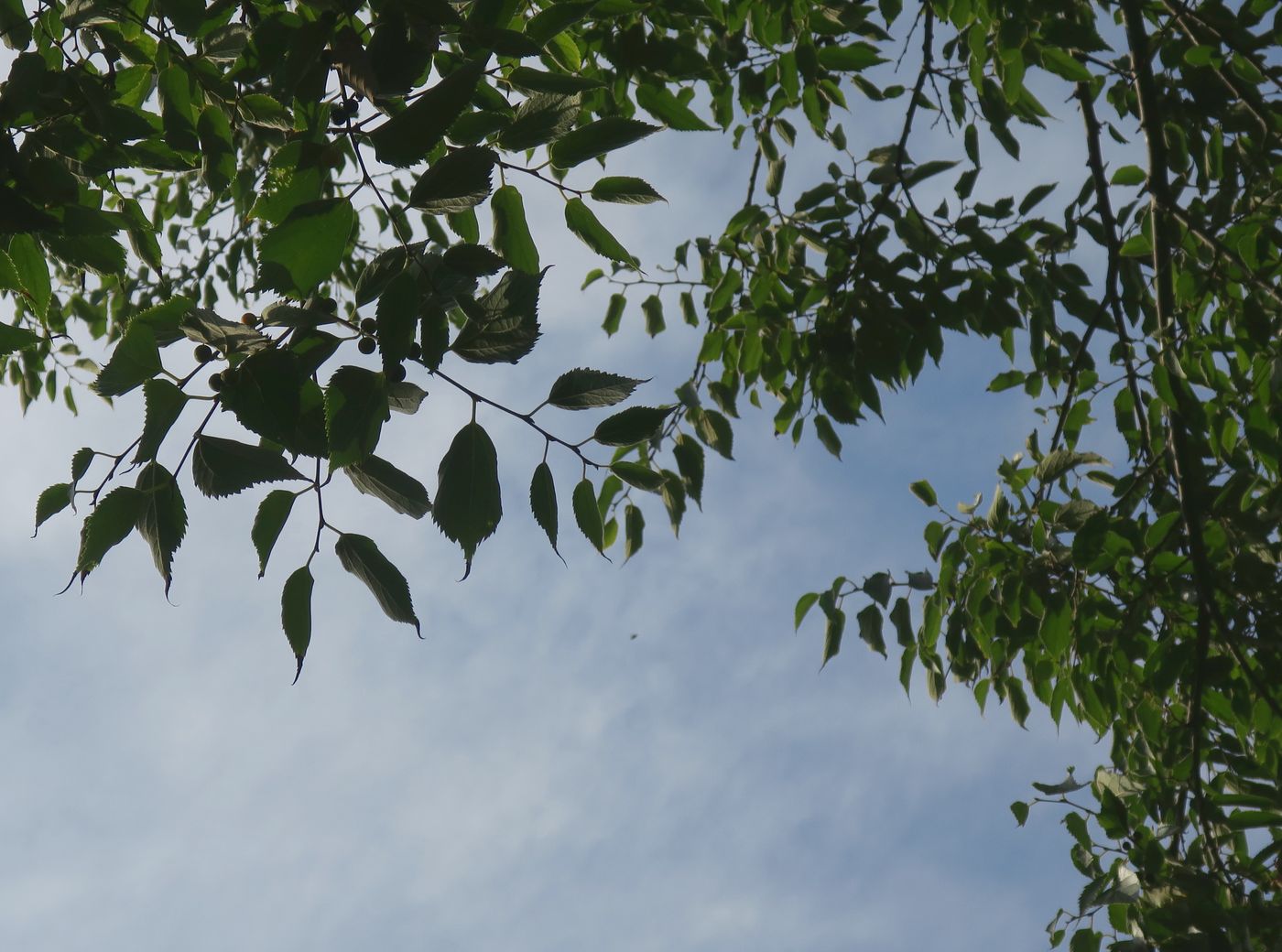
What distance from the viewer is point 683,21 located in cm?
248

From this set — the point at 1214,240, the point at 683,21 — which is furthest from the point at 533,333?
the point at 1214,240

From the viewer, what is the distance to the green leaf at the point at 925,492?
272 cm

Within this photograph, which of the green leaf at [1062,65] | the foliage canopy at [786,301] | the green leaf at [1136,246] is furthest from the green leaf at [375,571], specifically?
the green leaf at [1136,246]

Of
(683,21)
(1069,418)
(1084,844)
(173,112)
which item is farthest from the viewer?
(1069,418)

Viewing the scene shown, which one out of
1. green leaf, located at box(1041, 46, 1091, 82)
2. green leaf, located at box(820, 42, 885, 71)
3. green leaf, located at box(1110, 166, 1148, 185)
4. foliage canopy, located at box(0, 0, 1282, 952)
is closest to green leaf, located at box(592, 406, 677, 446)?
foliage canopy, located at box(0, 0, 1282, 952)

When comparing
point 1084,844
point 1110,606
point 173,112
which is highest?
point 173,112

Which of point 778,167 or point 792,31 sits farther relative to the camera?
point 778,167

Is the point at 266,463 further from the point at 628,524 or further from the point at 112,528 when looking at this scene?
the point at 628,524

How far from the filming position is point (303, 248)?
3.08 feet

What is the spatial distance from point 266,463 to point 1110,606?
2.07 m

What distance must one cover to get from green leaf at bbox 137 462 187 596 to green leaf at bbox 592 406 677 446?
1.70 feet

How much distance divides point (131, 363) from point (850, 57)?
195cm

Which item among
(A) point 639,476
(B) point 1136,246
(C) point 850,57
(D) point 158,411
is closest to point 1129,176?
(B) point 1136,246

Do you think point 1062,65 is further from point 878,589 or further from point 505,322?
point 505,322
